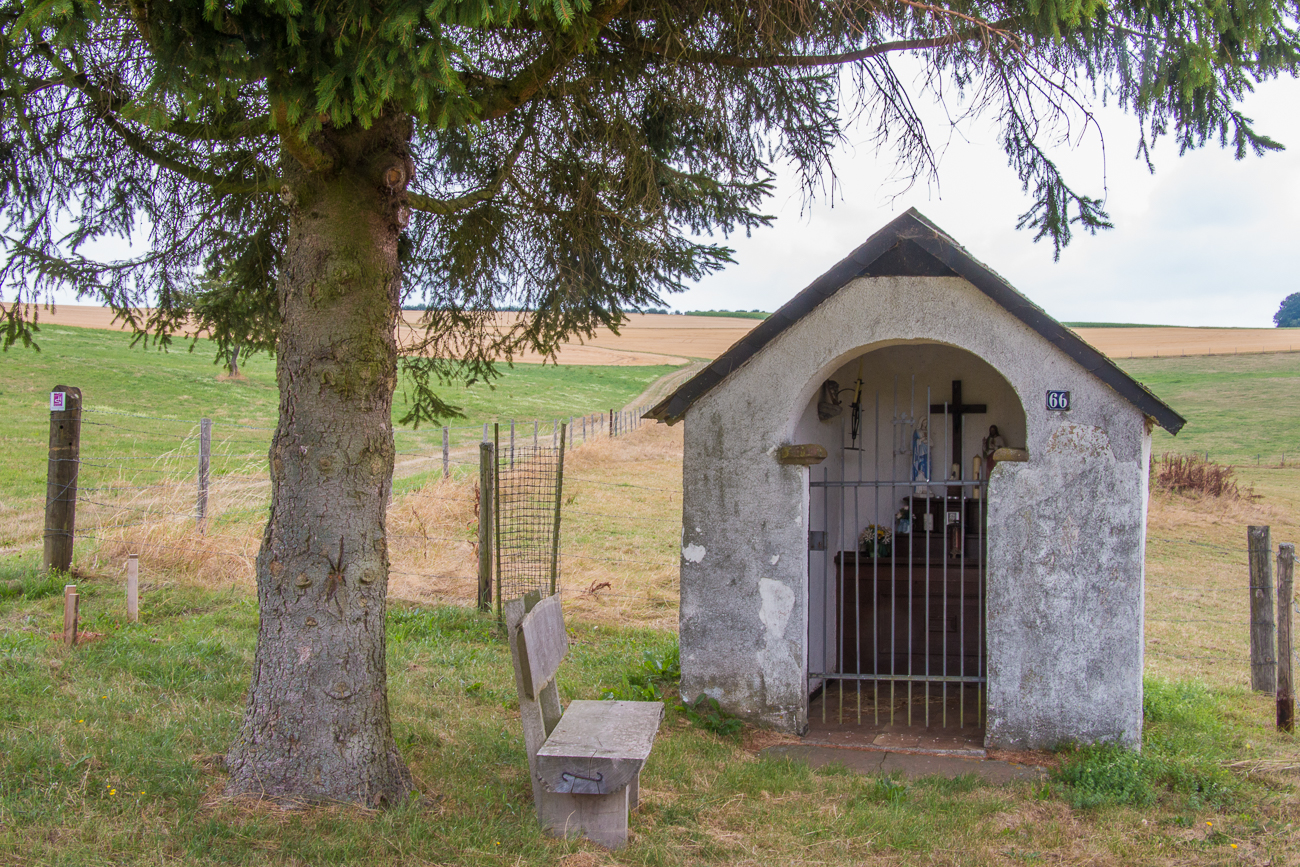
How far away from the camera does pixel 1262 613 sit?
674cm

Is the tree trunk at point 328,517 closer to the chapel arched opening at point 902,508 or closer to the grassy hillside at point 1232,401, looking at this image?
the chapel arched opening at point 902,508

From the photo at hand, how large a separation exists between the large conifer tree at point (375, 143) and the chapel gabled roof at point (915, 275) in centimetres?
60

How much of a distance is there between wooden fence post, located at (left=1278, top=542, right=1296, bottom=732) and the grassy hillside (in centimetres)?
1902

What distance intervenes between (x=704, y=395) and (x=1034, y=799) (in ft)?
9.95

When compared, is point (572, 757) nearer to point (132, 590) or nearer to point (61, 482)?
point (132, 590)

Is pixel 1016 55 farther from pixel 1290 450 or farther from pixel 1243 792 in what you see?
pixel 1290 450

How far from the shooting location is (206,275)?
22.4 ft

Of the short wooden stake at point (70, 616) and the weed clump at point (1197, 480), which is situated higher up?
the weed clump at point (1197, 480)

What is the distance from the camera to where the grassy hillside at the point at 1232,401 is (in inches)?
1189

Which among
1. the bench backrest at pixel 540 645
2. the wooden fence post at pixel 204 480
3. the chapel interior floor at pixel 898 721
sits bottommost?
the chapel interior floor at pixel 898 721

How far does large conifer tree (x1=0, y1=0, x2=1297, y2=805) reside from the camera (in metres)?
3.44

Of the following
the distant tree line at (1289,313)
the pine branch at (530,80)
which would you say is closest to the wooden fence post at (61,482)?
the pine branch at (530,80)

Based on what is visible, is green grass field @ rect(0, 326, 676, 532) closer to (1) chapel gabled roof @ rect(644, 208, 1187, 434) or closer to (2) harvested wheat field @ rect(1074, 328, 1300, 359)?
(1) chapel gabled roof @ rect(644, 208, 1187, 434)

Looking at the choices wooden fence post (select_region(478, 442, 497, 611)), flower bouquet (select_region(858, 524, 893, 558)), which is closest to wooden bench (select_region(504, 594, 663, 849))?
flower bouquet (select_region(858, 524, 893, 558))
